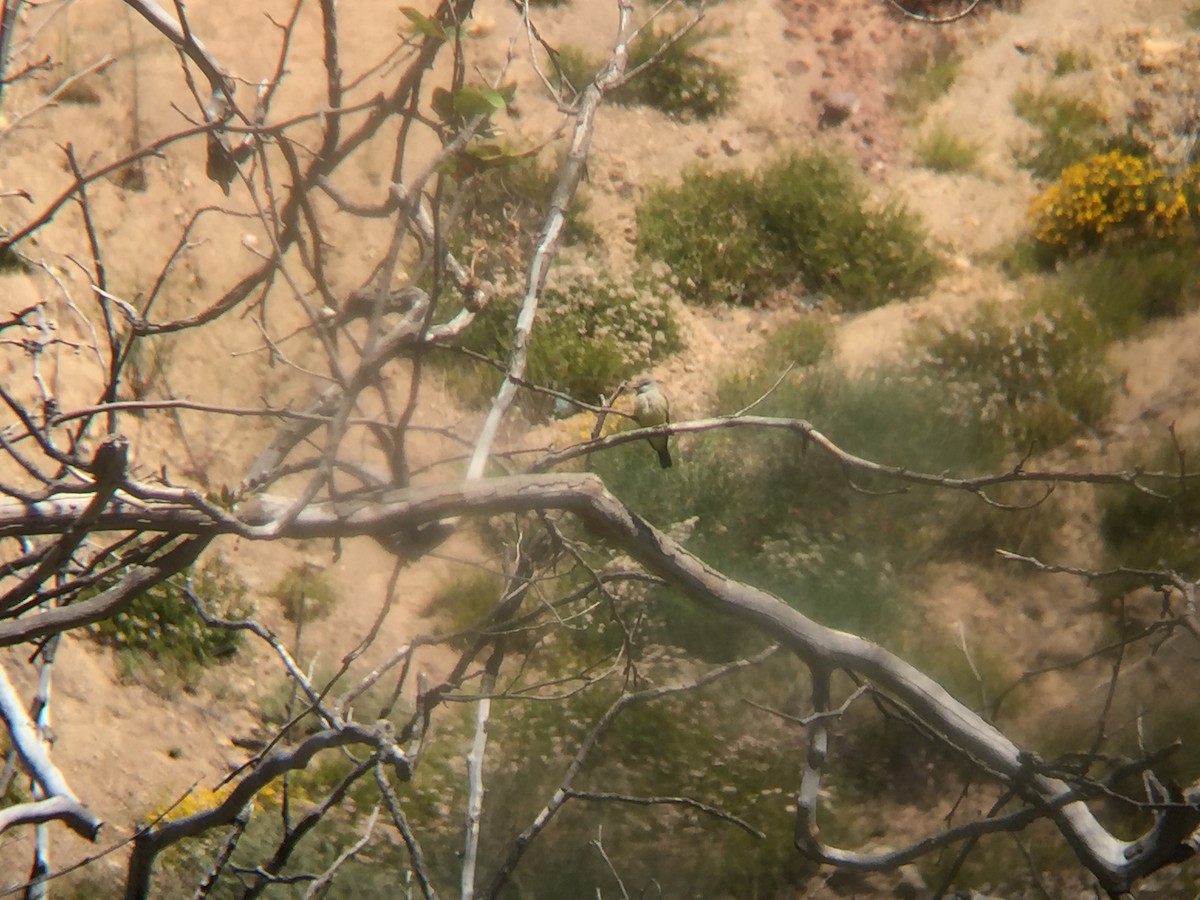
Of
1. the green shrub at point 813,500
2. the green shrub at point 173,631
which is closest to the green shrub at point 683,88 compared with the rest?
the green shrub at point 813,500

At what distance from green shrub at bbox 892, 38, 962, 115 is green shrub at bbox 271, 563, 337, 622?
4.42 m

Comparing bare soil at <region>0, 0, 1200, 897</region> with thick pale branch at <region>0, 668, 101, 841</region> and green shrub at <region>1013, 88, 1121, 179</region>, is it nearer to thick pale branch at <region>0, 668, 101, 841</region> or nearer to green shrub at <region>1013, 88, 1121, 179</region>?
green shrub at <region>1013, 88, 1121, 179</region>

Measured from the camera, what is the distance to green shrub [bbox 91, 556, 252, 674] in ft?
14.6

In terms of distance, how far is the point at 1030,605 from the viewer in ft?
15.0

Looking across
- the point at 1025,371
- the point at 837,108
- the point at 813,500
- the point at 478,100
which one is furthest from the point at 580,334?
the point at 478,100

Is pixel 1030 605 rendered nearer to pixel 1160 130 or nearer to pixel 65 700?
pixel 1160 130

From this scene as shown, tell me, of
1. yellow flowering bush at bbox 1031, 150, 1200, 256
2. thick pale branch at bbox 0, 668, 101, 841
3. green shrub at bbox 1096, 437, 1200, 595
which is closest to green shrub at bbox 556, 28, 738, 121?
yellow flowering bush at bbox 1031, 150, 1200, 256

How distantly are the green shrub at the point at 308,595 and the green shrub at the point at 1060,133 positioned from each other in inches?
→ 178

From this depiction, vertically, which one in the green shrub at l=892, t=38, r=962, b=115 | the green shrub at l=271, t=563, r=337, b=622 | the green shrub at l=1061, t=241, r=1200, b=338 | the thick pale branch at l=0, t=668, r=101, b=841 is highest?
the green shrub at l=892, t=38, r=962, b=115

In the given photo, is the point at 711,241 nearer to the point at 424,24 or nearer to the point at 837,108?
the point at 837,108

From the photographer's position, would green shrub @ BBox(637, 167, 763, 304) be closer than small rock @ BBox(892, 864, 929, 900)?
No

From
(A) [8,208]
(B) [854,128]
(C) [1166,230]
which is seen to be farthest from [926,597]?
(A) [8,208]

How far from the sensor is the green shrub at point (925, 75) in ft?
21.6

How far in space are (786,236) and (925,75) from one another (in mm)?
1563
